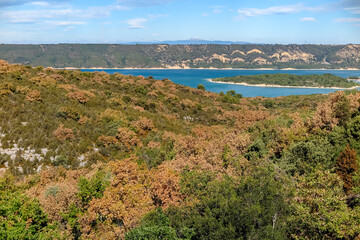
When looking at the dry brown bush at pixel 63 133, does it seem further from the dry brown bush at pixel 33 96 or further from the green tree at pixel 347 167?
the green tree at pixel 347 167

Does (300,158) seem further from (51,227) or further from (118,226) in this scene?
(51,227)

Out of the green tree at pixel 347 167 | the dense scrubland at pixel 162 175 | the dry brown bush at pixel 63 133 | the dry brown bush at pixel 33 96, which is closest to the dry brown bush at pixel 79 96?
the dense scrubland at pixel 162 175

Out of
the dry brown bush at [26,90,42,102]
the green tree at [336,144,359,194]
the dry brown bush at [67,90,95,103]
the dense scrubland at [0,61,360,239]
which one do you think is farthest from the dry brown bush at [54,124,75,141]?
the green tree at [336,144,359,194]

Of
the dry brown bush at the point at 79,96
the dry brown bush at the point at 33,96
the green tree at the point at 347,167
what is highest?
the dry brown bush at the point at 33,96

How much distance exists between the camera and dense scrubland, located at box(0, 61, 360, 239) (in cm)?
1341

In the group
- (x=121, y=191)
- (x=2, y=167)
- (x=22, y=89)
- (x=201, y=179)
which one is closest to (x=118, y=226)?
(x=121, y=191)

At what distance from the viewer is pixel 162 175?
17766 mm

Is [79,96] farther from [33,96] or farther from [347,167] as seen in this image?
[347,167]

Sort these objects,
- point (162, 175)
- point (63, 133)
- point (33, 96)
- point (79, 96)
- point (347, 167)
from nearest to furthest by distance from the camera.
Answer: point (162, 175), point (347, 167), point (63, 133), point (33, 96), point (79, 96)

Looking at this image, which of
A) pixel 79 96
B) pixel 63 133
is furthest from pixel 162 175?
pixel 79 96

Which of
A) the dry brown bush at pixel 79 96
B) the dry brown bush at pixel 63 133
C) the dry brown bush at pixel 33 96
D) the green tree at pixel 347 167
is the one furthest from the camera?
the dry brown bush at pixel 79 96

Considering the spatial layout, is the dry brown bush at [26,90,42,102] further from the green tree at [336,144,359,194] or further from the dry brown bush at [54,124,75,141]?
the green tree at [336,144,359,194]

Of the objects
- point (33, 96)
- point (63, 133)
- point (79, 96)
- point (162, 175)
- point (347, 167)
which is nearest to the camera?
point (162, 175)

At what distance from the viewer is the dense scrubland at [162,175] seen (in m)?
13.4
